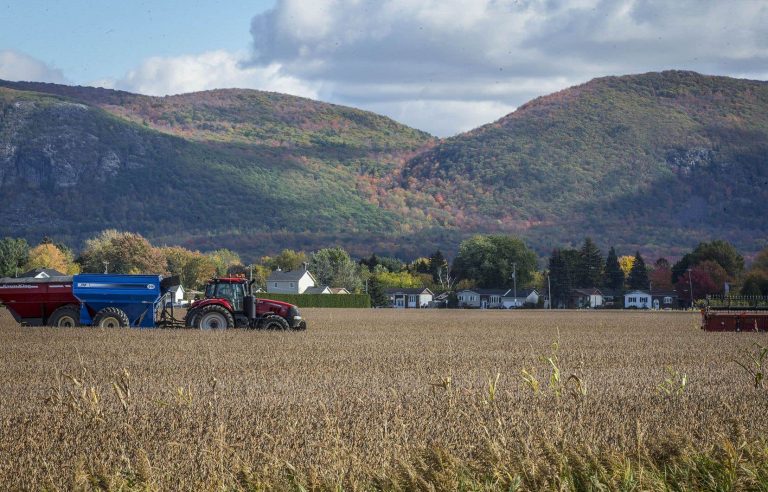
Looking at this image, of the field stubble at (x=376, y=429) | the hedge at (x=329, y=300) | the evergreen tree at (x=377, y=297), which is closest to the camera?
the field stubble at (x=376, y=429)

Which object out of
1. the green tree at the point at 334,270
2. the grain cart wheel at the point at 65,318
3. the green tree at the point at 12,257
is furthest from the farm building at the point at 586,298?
the grain cart wheel at the point at 65,318

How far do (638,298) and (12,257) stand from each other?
86.9 metres

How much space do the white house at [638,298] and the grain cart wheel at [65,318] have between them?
120 metres

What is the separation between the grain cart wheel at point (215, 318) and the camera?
36.8 metres

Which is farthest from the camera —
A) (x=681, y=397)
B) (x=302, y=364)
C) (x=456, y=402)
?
(x=302, y=364)

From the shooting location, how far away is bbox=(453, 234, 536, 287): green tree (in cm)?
15788

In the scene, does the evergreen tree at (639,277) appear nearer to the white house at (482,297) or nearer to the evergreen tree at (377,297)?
the white house at (482,297)

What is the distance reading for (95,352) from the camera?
1067 inches

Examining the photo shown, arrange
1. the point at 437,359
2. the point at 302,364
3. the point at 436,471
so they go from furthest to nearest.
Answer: the point at 437,359 < the point at 302,364 < the point at 436,471

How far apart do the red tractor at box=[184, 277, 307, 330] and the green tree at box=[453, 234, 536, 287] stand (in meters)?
121

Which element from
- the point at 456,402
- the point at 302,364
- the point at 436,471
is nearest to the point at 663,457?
the point at 436,471

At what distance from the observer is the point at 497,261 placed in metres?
158

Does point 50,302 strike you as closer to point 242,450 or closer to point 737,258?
point 242,450

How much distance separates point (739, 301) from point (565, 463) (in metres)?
42.8
